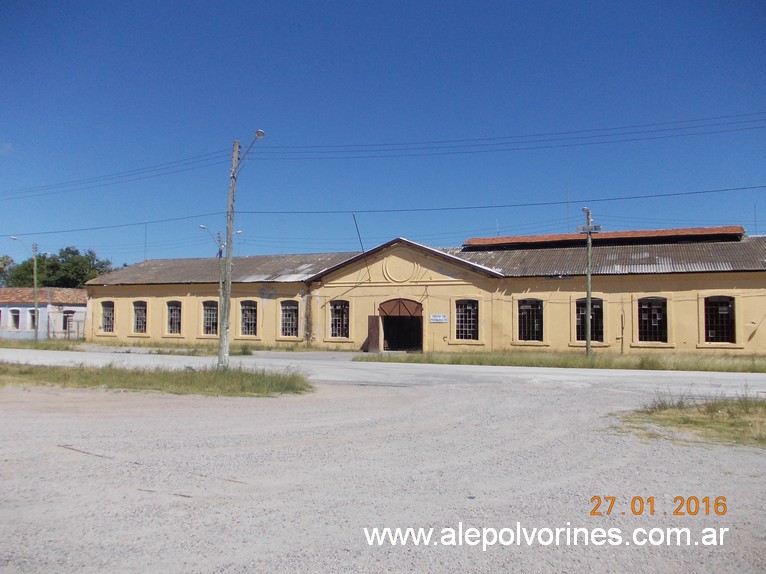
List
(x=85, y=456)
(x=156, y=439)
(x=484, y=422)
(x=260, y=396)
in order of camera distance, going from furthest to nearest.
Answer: (x=260, y=396) < (x=484, y=422) < (x=156, y=439) < (x=85, y=456)

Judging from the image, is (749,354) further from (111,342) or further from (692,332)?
(111,342)

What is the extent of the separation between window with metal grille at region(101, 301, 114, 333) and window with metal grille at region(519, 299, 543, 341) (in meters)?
29.1

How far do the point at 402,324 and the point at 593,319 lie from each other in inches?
441

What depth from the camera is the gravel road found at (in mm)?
4492

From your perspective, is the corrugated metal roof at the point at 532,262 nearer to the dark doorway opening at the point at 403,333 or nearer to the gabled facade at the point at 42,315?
the dark doorway opening at the point at 403,333

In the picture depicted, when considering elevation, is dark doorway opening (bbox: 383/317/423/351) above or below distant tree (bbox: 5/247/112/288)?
below

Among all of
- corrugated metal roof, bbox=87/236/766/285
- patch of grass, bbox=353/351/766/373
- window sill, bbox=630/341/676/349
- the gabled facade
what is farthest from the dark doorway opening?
the gabled facade

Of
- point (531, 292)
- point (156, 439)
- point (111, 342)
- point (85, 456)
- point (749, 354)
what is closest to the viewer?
point (85, 456)

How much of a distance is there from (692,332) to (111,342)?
120 ft

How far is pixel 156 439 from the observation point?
836 centimetres

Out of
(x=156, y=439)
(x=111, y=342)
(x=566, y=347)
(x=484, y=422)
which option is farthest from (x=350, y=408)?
(x=111, y=342)

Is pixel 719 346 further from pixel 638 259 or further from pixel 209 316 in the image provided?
pixel 209 316

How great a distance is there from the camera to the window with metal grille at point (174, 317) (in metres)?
42.3

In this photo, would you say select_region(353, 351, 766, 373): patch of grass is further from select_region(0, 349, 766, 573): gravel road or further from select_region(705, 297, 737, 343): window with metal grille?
select_region(0, 349, 766, 573): gravel road
